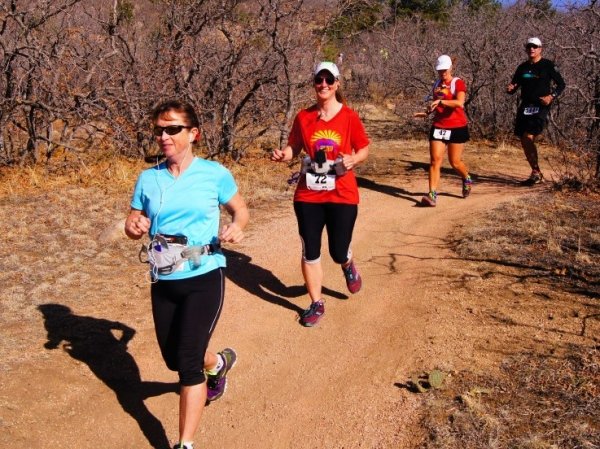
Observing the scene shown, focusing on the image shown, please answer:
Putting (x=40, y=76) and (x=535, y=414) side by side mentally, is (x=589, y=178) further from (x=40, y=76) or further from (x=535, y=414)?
(x=40, y=76)

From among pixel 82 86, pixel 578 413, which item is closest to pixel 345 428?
pixel 578 413

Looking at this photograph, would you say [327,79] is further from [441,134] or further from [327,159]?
[441,134]

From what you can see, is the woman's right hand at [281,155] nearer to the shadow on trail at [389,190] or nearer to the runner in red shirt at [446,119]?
the runner in red shirt at [446,119]

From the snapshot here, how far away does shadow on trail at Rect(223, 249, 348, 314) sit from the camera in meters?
5.21

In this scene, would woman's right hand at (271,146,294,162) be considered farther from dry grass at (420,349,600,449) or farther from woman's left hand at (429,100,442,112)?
woman's left hand at (429,100,442,112)

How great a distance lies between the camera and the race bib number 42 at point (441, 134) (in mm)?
7480

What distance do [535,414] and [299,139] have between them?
2403 mm

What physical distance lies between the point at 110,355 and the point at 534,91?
6.36 m

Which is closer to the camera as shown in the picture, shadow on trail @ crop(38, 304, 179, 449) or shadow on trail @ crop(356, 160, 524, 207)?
shadow on trail @ crop(38, 304, 179, 449)

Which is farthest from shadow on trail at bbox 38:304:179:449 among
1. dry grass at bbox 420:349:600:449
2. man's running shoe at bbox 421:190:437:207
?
man's running shoe at bbox 421:190:437:207

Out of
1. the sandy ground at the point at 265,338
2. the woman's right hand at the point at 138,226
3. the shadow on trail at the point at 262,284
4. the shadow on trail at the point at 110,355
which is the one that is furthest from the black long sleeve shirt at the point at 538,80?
the woman's right hand at the point at 138,226

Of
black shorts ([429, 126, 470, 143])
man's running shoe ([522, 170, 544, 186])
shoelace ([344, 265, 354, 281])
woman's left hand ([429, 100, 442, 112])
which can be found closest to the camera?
shoelace ([344, 265, 354, 281])

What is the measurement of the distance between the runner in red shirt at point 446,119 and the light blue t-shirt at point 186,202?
15.2 ft

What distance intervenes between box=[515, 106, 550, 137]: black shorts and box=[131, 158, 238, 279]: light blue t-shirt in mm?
6109
